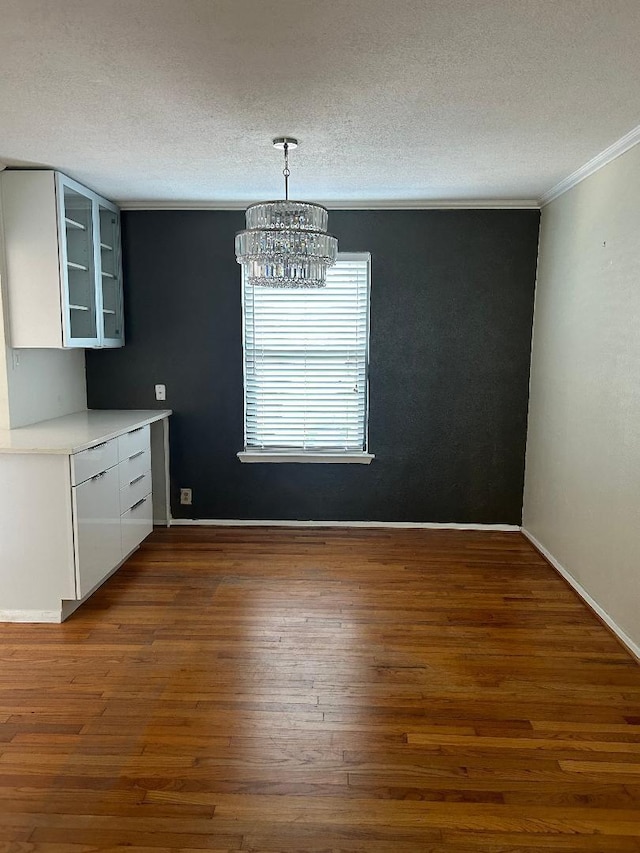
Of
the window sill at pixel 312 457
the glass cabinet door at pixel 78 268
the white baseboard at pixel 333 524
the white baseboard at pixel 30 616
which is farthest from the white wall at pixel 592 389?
the glass cabinet door at pixel 78 268

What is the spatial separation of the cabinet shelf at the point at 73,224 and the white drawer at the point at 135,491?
5.52 ft

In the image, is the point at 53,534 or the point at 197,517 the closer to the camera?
the point at 53,534

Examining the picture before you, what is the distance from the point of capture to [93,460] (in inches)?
130

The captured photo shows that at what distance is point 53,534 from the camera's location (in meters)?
3.12

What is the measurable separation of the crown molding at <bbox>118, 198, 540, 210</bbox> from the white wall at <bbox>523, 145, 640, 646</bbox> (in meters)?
0.27

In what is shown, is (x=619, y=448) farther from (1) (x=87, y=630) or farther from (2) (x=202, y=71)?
(1) (x=87, y=630)

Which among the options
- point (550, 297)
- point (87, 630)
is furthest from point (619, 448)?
point (87, 630)

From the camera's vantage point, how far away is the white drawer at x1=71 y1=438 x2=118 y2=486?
10.2ft

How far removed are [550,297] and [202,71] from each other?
2.89 metres

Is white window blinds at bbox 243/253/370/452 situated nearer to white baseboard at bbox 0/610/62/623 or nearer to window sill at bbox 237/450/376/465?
window sill at bbox 237/450/376/465

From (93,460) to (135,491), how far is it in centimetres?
76

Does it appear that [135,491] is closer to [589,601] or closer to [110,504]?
[110,504]

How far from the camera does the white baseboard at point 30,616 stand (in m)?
3.18

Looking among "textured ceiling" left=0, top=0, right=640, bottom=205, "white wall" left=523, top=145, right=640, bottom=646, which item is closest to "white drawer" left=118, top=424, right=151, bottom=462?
"textured ceiling" left=0, top=0, right=640, bottom=205
